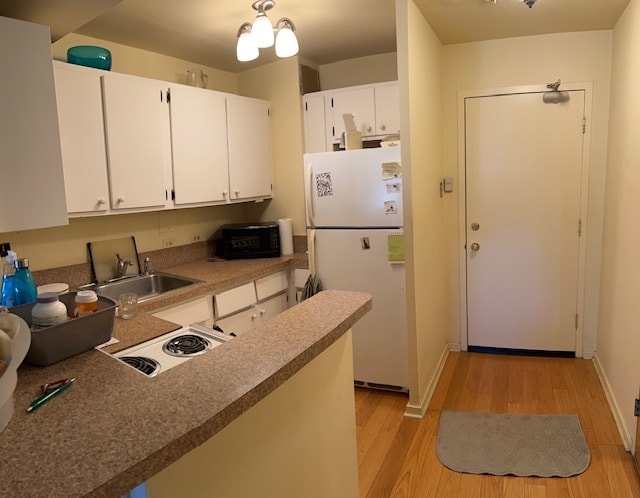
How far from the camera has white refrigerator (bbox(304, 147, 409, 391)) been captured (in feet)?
9.61

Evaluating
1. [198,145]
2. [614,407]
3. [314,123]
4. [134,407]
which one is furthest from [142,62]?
[614,407]

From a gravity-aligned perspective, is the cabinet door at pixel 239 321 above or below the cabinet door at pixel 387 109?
below

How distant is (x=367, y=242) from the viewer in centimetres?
302

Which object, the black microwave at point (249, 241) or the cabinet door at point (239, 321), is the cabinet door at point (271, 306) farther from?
the black microwave at point (249, 241)

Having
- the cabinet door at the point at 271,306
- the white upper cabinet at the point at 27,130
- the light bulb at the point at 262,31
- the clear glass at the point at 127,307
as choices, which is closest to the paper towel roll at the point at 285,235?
the cabinet door at the point at 271,306

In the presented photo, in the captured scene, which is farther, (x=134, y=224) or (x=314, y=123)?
(x=314, y=123)

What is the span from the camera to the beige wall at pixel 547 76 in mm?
3275

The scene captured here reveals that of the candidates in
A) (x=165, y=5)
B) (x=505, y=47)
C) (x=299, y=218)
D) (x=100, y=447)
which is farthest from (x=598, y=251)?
(x=100, y=447)

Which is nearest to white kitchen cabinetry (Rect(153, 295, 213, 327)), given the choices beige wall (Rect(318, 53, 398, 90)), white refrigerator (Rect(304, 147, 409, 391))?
white refrigerator (Rect(304, 147, 409, 391))

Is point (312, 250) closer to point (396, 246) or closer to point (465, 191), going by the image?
point (396, 246)

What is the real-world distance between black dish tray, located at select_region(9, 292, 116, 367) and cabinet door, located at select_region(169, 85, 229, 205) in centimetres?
177

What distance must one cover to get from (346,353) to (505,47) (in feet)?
9.50

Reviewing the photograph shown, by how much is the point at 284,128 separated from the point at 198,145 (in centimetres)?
87

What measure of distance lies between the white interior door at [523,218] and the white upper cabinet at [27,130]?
2828mm
